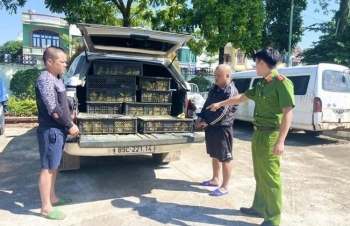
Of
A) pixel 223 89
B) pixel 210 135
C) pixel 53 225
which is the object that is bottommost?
pixel 53 225

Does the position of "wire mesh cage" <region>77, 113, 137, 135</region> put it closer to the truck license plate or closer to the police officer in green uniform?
the truck license plate

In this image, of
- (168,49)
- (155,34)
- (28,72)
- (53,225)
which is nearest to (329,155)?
(168,49)

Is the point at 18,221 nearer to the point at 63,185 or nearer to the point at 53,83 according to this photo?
the point at 63,185

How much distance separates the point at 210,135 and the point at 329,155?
4089 millimetres

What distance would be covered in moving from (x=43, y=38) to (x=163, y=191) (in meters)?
38.6

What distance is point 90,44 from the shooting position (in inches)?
184

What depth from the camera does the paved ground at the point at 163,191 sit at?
3.38m

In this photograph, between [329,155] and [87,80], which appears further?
[329,155]

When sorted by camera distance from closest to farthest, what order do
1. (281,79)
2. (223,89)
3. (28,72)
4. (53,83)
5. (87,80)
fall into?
(281,79), (53,83), (223,89), (87,80), (28,72)

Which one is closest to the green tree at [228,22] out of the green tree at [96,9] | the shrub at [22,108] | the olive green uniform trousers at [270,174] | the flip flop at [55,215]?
the green tree at [96,9]

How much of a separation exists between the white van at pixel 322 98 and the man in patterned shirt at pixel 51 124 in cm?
646

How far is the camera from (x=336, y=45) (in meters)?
15.0

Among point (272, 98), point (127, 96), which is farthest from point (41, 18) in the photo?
point (272, 98)

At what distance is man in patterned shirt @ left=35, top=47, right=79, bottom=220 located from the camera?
323 cm
